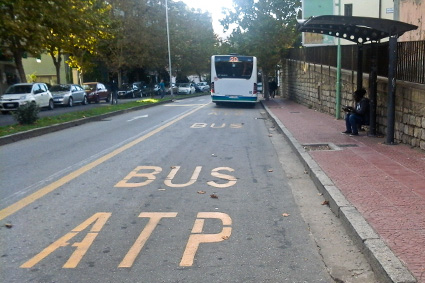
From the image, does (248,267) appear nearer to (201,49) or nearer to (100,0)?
(100,0)

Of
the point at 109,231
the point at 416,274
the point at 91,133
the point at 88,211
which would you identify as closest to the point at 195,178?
the point at 88,211

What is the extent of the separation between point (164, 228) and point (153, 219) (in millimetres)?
406

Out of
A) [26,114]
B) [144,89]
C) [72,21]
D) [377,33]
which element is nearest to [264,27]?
[72,21]

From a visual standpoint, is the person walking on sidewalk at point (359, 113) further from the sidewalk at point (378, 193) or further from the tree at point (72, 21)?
the tree at point (72, 21)

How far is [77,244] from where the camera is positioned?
207 inches

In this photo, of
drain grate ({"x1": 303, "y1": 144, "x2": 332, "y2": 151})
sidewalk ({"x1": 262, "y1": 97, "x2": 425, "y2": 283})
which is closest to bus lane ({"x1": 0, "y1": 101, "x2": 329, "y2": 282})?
sidewalk ({"x1": 262, "y1": 97, "x2": 425, "y2": 283})

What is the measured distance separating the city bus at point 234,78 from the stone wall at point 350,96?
3.05 metres

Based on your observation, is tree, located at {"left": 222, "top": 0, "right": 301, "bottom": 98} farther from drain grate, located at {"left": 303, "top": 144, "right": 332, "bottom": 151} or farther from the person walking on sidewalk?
drain grate, located at {"left": 303, "top": 144, "right": 332, "bottom": 151}

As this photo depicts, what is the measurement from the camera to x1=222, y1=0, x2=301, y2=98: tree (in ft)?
118

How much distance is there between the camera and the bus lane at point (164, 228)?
15.0 feet

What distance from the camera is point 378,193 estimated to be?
6754 millimetres

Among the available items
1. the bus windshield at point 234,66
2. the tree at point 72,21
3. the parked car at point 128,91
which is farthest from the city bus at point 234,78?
the parked car at point 128,91

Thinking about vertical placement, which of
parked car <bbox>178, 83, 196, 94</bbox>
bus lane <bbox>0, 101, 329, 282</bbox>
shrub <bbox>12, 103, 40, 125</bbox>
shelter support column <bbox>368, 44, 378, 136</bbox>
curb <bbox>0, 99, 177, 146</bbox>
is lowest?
parked car <bbox>178, 83, 196, 94</bbox>

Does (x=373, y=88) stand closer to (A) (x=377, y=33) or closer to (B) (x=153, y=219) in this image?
(A) (x=377, y=33)
